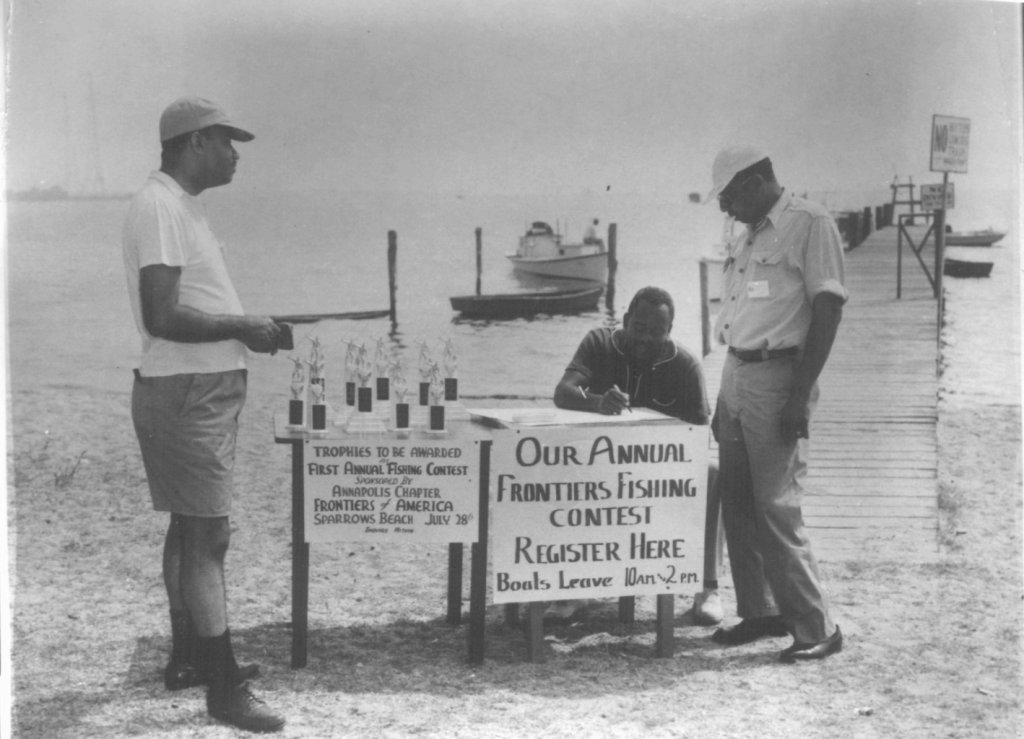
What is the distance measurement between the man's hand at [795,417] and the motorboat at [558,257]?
3132 centimetres

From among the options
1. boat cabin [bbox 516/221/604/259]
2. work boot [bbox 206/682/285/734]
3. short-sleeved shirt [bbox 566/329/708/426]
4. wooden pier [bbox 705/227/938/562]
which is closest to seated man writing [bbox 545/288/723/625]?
short-sleeved shirt [bbox 566/329/708/426]

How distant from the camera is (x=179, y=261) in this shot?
11.3 feet

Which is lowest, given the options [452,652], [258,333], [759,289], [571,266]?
[452,652]

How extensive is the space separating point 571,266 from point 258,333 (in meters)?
33.5

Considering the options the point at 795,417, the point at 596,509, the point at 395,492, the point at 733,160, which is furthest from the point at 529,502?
the point at 733,160

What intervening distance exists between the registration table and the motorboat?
31279mm

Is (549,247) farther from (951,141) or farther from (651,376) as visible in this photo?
(651,376)

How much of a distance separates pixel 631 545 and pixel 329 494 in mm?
1151

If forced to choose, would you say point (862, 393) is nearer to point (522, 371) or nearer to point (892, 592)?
point (892, 592)

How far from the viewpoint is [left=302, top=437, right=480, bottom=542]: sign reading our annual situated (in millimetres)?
Result: 3998

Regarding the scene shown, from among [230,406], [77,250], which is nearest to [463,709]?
[230,406]

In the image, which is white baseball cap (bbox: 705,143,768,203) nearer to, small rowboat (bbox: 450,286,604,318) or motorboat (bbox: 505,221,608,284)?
small rowboat (bbox: 450,286,604,318)

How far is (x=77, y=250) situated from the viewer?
6672mm

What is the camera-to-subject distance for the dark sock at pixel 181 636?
383 cm
